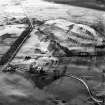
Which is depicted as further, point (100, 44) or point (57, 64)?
point (100, 44)

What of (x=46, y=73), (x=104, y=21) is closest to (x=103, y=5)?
(x=104, y=21)

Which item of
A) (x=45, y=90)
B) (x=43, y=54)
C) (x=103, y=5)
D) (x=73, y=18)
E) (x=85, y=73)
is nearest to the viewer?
(x=45, y=90)

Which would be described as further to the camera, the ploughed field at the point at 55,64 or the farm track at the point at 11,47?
the farm track at the point at 11,47

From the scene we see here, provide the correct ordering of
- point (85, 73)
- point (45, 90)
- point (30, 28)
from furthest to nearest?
point (30, 28), point (85, 73), point (45, 90)

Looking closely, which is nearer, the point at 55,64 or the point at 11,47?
the point at 55,64

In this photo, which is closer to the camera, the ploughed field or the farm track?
the ploughed field

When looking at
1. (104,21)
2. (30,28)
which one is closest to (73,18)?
(104,21)

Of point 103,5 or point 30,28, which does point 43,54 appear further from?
point 103,5
